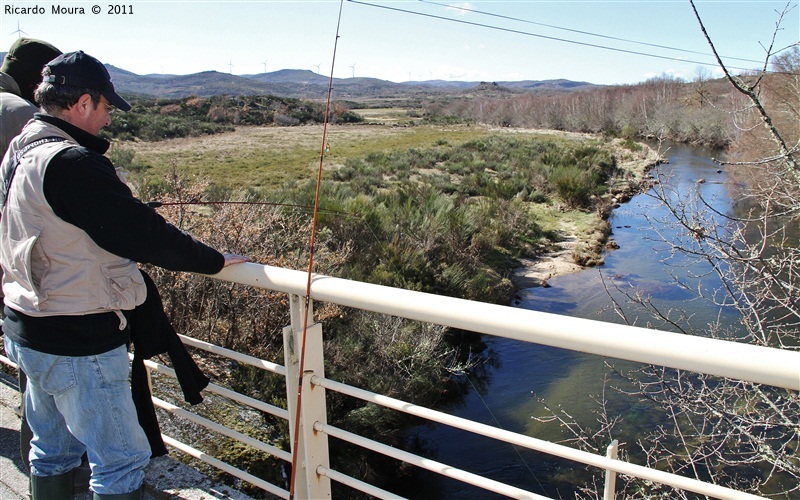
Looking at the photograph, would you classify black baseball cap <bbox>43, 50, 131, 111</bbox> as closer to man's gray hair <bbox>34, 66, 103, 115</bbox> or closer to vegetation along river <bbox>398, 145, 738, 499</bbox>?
man's gray hair <bbox>34, 66, 103, 115</bbox>

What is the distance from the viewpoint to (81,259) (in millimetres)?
1701

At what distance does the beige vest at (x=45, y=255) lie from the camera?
5.45 ft

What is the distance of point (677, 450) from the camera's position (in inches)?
271

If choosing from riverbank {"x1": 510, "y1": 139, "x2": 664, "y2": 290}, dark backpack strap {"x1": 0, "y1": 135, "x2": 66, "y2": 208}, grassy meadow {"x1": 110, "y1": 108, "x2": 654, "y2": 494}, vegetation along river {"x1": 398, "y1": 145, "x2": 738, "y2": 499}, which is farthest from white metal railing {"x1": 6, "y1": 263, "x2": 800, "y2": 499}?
riverbank {"x1": 510, "y1": 139, "x2": 664, "y2": 290}

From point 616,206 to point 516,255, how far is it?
785cm

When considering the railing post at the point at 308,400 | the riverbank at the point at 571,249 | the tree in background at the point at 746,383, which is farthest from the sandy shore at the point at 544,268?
the railing post at the point at 308,400

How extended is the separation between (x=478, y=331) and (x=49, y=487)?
162 centimetres

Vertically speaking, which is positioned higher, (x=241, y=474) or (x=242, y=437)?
(x=242, y=437)

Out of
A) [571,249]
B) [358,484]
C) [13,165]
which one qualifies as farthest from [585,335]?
[571,249]

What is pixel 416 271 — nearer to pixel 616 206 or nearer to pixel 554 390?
pixel 554 390

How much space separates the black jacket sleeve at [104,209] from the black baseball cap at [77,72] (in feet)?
0.77

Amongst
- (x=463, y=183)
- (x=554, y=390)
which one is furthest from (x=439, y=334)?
(x=463, y=183)

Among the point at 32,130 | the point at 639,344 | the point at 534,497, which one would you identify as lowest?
the point at 534,497

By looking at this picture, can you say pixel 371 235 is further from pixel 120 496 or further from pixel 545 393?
pixel 120 496
